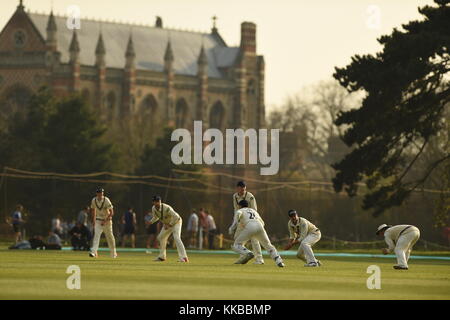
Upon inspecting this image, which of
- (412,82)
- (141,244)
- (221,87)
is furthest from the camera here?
(221,87)

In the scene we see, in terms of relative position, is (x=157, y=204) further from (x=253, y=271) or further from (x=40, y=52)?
(x=40, y=52)

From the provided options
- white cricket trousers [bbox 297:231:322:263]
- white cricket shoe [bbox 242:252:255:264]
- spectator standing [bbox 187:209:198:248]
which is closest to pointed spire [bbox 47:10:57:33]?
spectator standing [bbox 187:209:198:248]

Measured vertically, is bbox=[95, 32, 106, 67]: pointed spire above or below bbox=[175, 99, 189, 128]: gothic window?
above

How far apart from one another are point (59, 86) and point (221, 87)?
90.5 feet

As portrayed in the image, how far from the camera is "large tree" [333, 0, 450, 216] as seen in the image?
48031mm

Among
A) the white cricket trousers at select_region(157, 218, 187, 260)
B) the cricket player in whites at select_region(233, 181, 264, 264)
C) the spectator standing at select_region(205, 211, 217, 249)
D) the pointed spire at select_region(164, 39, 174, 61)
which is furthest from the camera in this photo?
the pointed spire at select_region(164, 39, 174, 61)

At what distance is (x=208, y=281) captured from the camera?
1042 inches

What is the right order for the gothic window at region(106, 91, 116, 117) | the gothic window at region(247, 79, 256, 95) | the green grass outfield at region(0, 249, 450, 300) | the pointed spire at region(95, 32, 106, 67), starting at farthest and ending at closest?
the gothic window at region(247, 79, 256, 95) → the gothic window at region(106, 91, 116, 117) → the pointed spire at region(95, 32, 106, 67) → the green grass outfield at region(0, 249, 450, 300)

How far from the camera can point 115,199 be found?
73625 millimetres

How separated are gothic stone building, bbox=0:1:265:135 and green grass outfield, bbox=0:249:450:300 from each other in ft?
266

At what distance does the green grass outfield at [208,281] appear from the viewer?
23.0 metres

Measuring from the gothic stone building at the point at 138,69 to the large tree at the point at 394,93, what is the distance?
6203 centimetres

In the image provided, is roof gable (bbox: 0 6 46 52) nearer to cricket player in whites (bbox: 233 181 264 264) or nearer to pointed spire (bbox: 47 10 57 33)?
pointed spire (bbox: 47 10 57 33)
